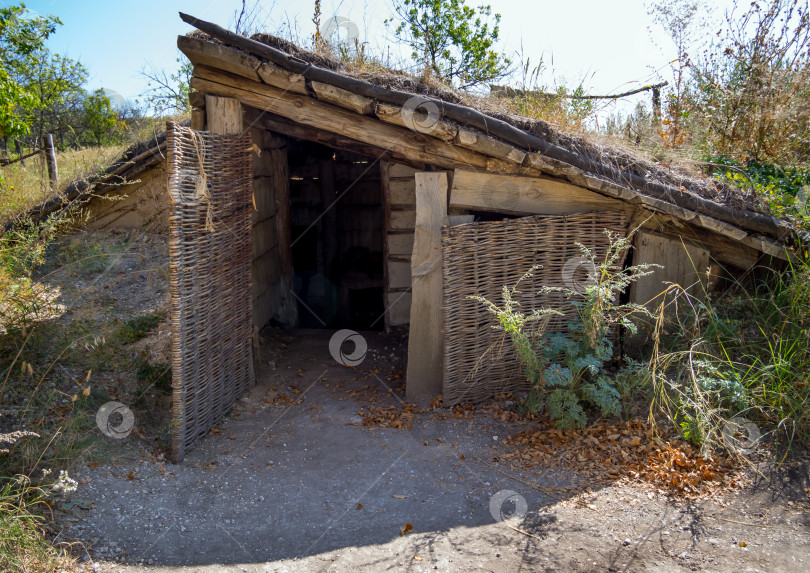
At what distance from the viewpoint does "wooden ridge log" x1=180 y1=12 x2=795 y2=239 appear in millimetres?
4444

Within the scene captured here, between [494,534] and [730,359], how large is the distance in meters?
2.54

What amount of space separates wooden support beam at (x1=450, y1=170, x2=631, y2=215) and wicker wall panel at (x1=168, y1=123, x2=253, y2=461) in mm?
1933

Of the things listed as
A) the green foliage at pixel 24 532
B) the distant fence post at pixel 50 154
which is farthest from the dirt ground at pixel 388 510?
the distant fence post at pixel 50 154

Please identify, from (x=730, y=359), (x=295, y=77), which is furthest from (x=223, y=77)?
(x=730, y=359)

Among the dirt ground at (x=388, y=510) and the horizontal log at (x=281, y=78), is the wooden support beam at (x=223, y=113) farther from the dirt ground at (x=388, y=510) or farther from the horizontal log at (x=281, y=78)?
the dirt ground at (x=388, y=510)

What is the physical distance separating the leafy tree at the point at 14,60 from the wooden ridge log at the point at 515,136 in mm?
3816

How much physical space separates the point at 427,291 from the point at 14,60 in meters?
10.9

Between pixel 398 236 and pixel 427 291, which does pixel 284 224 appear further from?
pixel 427 291

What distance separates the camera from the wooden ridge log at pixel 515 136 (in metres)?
4.44

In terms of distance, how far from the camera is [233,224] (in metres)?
4.67

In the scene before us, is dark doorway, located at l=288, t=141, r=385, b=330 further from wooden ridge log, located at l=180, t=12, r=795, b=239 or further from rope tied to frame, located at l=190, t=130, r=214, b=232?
rope tied to frame, located at l=190, t=130, r=214, b=232

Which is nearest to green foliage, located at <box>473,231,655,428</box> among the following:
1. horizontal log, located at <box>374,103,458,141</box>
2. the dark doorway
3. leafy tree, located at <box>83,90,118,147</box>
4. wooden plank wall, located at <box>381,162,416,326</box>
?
horizontal log, located at <box>374,103,458,141</box>

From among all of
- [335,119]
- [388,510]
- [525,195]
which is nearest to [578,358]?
[525,195]

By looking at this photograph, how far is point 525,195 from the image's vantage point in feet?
16.0
